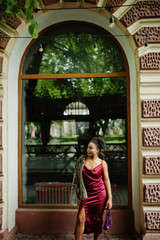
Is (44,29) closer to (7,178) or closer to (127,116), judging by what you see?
(127,116)

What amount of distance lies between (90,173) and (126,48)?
2.62 metres

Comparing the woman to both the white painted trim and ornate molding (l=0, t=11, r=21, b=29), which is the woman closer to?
the white painted trim

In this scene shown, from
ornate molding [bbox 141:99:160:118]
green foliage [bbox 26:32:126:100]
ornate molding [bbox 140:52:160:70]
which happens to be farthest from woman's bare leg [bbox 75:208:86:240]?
ornate molding [bbox 140:52:160:70]

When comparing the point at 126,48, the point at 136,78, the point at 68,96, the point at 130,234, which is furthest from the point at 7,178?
the point at 126,48

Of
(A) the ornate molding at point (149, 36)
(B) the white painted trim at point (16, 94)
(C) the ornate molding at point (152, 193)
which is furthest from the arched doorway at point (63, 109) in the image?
(C) the ornate molding at point (152, 193)

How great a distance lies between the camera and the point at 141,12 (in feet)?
12.3

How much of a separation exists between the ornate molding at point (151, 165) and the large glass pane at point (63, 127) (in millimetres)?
748

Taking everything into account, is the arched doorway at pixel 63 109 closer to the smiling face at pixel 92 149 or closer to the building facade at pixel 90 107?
the building facade at pixel 90 107

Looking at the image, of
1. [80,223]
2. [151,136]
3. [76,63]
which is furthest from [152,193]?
[76,63]

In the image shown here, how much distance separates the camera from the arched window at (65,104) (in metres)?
4.46

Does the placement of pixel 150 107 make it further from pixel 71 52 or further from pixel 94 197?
pixel 71 52

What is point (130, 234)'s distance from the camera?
161 inches

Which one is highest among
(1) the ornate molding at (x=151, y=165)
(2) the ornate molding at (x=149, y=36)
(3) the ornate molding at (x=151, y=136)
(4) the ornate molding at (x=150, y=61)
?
(2) the ornate molding at (x=149, y=36)

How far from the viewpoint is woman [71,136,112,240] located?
10.8 feet
